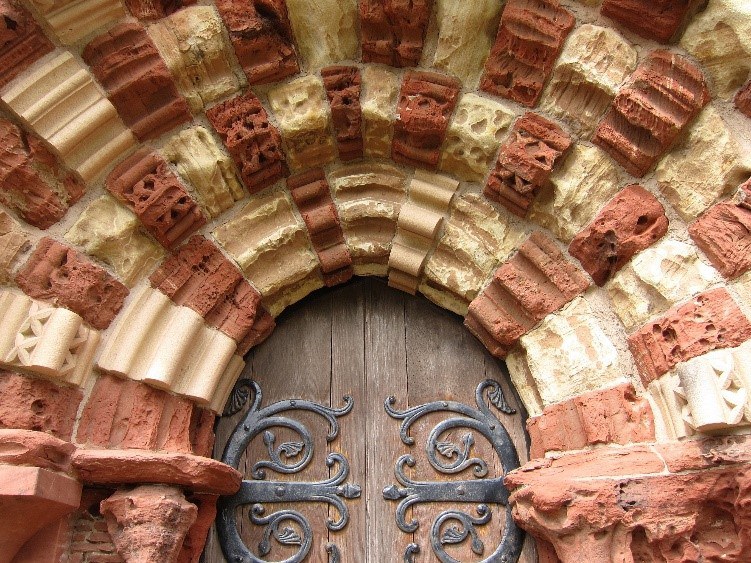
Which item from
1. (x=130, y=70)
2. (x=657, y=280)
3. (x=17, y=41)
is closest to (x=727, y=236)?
(x=657, y=280)

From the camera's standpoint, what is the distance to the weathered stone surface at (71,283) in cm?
178

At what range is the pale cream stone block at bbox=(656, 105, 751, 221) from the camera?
5.63 feet

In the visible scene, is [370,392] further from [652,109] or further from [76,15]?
[76,15]

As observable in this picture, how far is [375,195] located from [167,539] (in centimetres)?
115

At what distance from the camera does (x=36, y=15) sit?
71.1 inches

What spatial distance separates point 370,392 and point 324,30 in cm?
112

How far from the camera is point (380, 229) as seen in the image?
2.16 metres

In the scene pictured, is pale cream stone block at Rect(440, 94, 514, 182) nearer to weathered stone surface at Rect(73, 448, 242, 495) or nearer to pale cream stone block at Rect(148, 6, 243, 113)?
pale cream stone block at Rect(148, 6, 243, 113)

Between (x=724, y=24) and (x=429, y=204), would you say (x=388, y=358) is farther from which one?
(x=724, y=24)

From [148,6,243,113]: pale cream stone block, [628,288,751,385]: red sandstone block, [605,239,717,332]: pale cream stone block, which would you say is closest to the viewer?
[628,288,751,385]: red sandstone block

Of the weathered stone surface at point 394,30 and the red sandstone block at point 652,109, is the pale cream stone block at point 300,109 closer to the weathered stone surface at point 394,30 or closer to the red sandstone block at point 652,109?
the weathered stone surface at point 394,30

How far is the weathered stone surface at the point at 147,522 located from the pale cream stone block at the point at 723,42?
5.80ft

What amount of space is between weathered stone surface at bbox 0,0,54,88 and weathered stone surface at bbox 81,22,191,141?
0.12m

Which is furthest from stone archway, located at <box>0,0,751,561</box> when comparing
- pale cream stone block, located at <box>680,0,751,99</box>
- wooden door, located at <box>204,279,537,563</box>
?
wooden door, located at <box>204,279,537,563</box>
